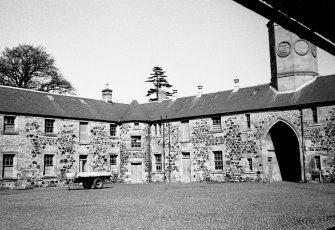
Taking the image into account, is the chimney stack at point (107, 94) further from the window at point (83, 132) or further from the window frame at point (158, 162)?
the window frame at point (158, 162)

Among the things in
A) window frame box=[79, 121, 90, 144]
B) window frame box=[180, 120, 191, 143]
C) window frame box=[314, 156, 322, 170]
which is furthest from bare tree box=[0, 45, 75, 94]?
window frame box=[314, 156, 322, 170]

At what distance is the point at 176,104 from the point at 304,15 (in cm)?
3180

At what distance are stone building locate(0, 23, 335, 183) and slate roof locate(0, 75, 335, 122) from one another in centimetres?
9

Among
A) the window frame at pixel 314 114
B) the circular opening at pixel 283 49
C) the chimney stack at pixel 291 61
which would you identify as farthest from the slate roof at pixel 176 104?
the circular opening at pixel 283 49

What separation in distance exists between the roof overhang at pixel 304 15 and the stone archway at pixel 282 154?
24974 millimetres

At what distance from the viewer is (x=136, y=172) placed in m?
32.2

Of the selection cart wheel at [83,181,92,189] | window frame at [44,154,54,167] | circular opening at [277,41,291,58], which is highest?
circular opening at [277,41,291,58]

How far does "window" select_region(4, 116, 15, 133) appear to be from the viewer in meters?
25.4

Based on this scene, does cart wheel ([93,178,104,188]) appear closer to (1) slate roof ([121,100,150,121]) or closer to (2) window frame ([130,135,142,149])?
(2) window frame ([130,135,142,149])

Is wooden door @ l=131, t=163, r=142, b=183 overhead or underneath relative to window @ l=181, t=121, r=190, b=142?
underneath

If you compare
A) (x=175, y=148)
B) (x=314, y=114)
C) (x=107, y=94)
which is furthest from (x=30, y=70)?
(x=314, y=114)

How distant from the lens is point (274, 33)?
1156 inches

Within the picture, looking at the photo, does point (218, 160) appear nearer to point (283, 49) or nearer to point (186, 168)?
point (186, 168)

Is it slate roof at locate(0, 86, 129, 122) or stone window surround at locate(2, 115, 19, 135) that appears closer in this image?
stone window surround at locate(2, 115, 19, 135)
